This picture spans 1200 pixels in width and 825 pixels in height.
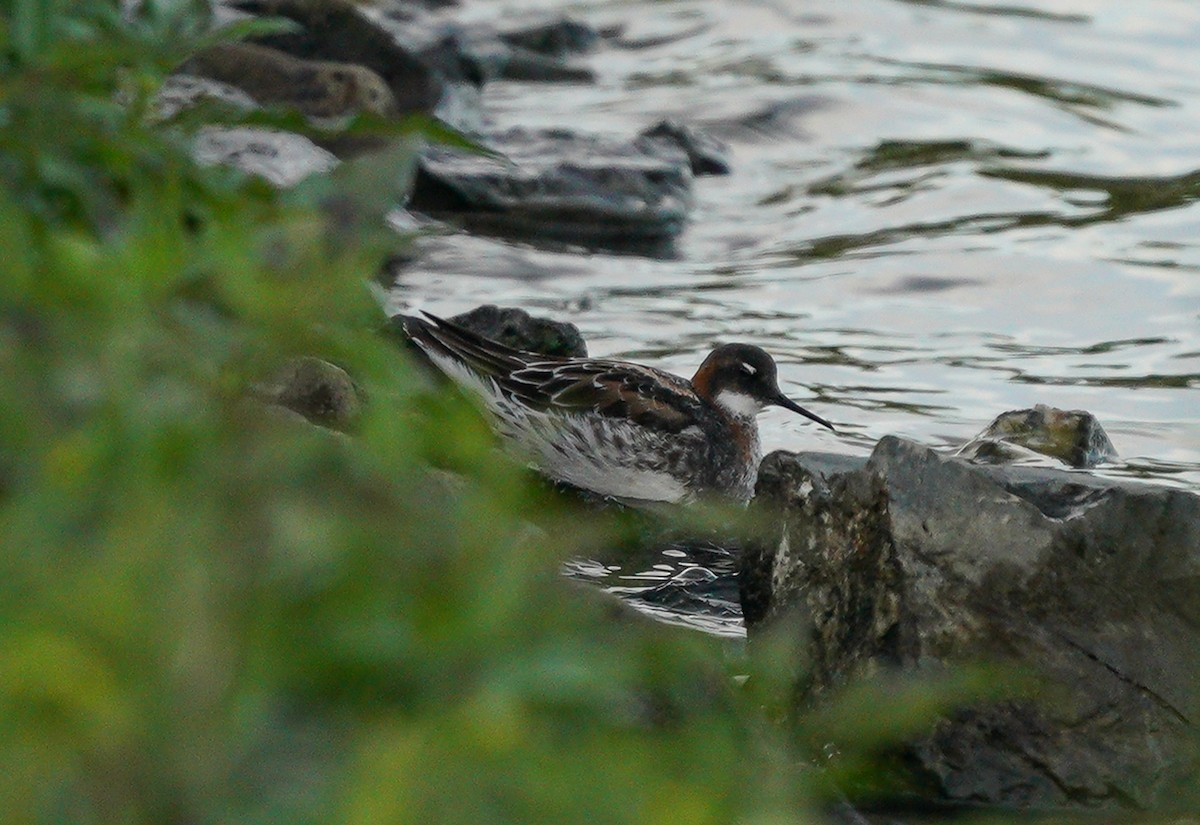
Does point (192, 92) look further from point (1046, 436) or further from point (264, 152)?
point (1046, 436)

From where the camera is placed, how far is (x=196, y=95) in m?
12.9

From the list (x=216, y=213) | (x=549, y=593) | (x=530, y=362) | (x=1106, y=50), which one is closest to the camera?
(x=549, y=593)

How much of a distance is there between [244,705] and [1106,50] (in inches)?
690

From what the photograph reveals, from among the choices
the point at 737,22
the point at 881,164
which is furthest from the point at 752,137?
the point at 737,22

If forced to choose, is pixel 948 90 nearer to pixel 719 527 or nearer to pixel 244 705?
pixel 719 527

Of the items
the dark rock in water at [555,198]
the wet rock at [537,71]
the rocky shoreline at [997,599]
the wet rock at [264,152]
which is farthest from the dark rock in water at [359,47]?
the rocky shoreline at [997,599]

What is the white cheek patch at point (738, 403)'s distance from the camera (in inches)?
381

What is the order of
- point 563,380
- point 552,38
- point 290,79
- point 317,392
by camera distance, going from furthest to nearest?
point 552,38 < point 290,79 < point 563,380 < point 317,392

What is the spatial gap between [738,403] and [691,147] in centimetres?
681

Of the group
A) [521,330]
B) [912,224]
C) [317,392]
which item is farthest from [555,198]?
[317,392]

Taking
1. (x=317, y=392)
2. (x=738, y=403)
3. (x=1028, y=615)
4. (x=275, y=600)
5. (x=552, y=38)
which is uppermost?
(x=275, y=600)

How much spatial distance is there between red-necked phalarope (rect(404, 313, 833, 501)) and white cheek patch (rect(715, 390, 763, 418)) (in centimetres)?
1

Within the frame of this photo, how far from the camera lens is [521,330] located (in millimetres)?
9984

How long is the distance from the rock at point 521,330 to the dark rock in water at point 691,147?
19.9ft
